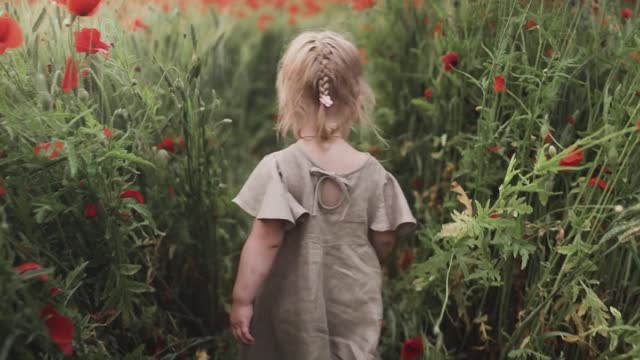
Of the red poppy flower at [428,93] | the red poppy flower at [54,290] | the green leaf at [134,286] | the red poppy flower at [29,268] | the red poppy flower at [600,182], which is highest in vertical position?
the red poppy flower at [428,93]

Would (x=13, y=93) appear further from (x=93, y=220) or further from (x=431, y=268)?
(x=431, y=268)

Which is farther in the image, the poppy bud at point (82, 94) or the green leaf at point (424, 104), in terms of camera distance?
the green leaf at point (424, 104)

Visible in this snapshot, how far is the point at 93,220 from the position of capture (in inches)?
81.5

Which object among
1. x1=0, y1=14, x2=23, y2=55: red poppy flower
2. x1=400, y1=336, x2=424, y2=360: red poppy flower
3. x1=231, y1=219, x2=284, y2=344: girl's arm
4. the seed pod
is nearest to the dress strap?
x1=231, y1=219, x2=284, y2=344: girl's arm

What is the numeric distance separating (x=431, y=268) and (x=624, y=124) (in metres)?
0.66

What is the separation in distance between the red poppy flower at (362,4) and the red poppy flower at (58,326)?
1831mm

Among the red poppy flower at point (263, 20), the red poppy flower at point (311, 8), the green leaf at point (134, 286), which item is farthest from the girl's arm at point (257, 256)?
the red poppy flower at point (311, 8)

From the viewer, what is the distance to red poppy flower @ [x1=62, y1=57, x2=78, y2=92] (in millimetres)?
1981

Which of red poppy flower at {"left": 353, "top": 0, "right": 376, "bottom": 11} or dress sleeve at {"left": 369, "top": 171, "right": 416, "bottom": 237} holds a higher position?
red poppy flower at {"left": 353, "top": 0, "right": 376, "bottom": 11}

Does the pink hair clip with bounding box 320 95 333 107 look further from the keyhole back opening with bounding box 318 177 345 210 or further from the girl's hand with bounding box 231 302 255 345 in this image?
the girl's hand with bounding box 231 302 255 345

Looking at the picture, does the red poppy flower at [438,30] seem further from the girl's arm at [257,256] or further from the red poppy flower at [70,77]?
the red poppy flower at [70,77]

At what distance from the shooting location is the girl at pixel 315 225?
213 cm

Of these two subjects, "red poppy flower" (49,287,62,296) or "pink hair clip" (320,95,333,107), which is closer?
"red poppy flower" (49,287,62,296)

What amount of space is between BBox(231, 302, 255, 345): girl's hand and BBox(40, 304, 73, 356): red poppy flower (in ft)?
1.86
